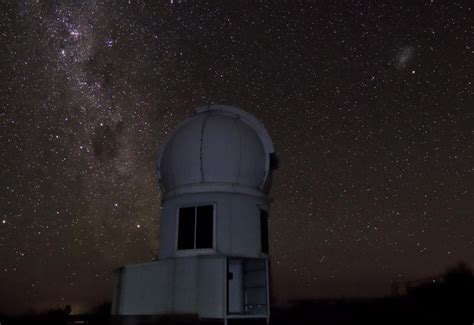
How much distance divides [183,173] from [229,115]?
7.27 feet

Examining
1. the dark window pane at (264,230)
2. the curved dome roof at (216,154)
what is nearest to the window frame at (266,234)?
the dark window pane at (264,230)

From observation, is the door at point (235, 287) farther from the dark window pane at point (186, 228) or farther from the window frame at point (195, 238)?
the dark window pane at point (186, 228)

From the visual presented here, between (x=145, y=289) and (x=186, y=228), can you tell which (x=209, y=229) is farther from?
(x=145, y=289)

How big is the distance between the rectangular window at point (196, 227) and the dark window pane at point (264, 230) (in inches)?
57.1

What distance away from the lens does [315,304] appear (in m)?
12.5

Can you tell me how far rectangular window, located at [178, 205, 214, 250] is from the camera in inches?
381

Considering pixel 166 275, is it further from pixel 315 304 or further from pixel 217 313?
pixel 315 304

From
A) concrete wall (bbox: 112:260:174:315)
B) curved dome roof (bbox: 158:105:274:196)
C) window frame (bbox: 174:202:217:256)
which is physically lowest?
concrete wall (bbox: 112:260:174:315)

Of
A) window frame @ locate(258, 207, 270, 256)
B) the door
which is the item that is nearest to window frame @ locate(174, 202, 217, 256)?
the door

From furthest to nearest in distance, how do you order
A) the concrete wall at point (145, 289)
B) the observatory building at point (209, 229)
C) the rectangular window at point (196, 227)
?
the rectangular window at point (196, 227), the concrete wall at point (145, 289), the observatory building at point (209, 229)

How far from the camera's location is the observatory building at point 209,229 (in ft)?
29.9

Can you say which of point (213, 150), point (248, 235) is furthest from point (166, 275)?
point (213, 150)

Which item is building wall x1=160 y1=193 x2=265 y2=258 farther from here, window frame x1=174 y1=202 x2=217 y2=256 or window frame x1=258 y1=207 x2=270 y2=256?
window frame x1=258 y1=207 x2=270 y2=256

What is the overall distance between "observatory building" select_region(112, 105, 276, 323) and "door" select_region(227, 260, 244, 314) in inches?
0.9
